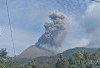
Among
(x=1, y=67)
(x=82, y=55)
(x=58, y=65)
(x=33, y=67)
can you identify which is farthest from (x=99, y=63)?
(x=1, y=67)

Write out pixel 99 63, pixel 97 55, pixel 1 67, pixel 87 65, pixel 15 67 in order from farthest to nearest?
pixel 97 55
pixel 99 63
pixel 87 65
pixel 15 67
pixel 1 67

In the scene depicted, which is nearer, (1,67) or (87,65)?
(1,67)

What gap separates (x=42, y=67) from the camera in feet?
276

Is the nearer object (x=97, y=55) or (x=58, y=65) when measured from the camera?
(x=58, y=65)

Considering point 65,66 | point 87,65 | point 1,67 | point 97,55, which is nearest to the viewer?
point 1,67

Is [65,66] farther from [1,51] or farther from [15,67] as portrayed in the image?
[1,51]

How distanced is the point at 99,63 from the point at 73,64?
16.3m

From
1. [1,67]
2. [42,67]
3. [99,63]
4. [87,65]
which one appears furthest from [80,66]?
[1,67]

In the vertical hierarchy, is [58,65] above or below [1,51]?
below

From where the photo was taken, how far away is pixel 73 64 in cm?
9150

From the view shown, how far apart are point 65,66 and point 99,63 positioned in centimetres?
2456

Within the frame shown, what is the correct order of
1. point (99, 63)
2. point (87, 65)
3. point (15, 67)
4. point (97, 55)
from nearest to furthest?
point (15, 67) < point (87, 65) < point (99, 63) < point (97, 55)

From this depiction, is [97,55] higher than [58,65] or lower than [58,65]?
higher

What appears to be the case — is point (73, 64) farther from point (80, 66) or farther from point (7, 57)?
point (7, 57)
